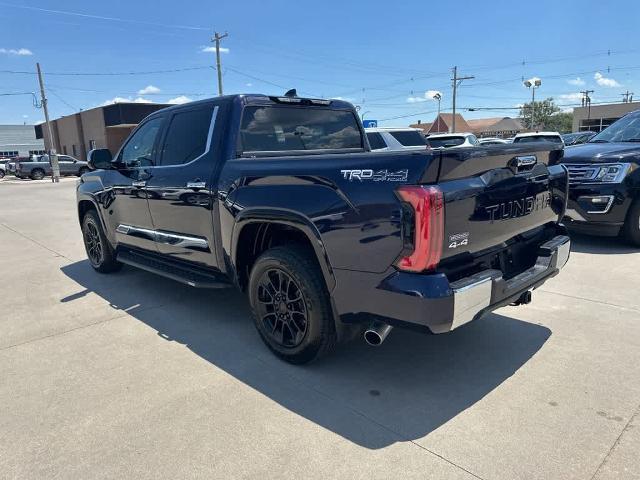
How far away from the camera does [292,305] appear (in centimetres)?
334

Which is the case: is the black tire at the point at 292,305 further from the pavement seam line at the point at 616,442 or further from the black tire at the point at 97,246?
the black tire at the point at 97,246

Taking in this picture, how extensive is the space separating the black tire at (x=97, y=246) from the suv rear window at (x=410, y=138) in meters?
7.95

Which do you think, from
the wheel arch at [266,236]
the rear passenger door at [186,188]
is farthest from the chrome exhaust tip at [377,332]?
the rear passenger door at [186,188]

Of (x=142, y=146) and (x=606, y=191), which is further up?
(x=142, y=146)

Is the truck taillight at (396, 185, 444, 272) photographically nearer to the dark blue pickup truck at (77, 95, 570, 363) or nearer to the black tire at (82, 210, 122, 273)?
the dark blue pickup truck at (77, 95, 570, 363)

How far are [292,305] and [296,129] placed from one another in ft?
5.83

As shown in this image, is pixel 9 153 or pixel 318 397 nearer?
pixel 318 397

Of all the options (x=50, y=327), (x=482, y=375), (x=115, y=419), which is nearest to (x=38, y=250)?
(x=50, y=327)

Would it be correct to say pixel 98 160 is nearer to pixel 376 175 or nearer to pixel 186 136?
pixel 186 136

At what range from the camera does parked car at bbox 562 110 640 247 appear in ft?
20.8

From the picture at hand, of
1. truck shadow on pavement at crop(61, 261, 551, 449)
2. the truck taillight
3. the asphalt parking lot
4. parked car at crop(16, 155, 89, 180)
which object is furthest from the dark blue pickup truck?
parked car at crop(16, 155, 89, 180)

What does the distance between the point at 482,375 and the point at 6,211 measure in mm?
14647

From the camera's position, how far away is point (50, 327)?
14.5 feet

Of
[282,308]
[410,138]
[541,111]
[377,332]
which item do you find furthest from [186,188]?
[541,111]
